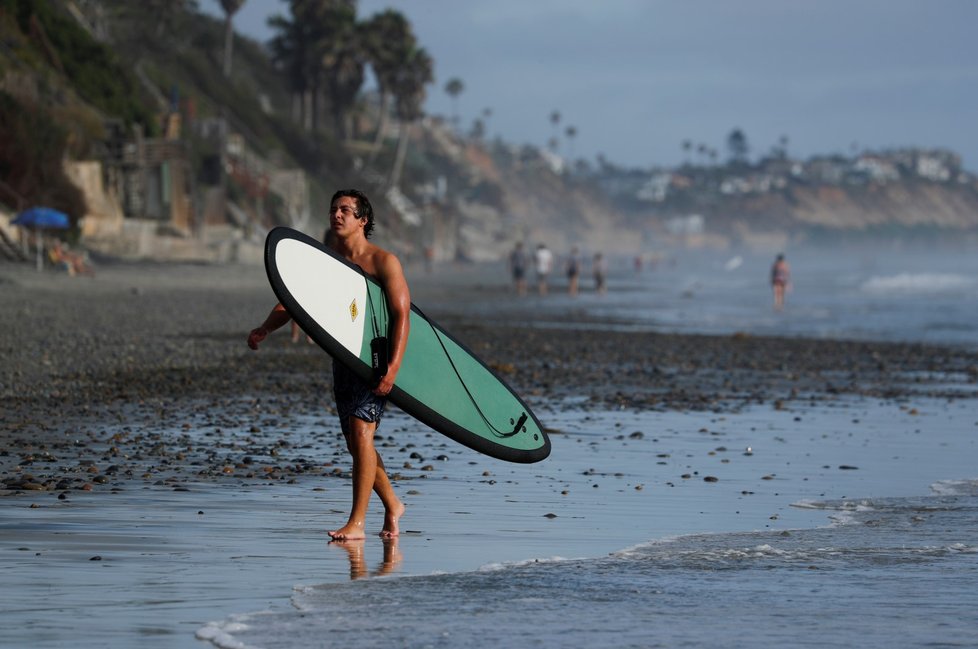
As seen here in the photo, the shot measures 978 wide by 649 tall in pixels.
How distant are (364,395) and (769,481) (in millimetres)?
3176

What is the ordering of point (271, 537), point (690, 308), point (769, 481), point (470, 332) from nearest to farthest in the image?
point (271, 537)
point (769, 481)
point (470, 332)
point (690, 308)

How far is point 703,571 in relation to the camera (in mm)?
5914

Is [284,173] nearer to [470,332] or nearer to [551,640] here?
[470,332]

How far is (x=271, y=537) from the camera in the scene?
258 inches

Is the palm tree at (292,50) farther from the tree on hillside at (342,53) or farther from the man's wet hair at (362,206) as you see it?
the man's wet hair at (362,206)

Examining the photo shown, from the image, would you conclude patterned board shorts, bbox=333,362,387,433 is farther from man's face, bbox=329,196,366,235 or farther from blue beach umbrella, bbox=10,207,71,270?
blue beach umbrella, bbox=10,207,71,270

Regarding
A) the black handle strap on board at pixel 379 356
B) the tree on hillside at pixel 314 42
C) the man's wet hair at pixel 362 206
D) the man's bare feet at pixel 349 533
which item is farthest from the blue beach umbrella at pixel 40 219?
the tree on hillside at pixel 314 42

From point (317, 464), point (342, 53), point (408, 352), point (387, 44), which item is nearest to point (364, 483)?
point (408, 352)

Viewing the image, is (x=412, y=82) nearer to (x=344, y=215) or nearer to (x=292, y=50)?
(x=292, y=50)

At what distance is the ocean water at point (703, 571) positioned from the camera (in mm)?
4785

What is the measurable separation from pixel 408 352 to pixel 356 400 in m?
0.53

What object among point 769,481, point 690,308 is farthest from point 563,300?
point 769,481

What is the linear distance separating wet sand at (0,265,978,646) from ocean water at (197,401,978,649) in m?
0.06

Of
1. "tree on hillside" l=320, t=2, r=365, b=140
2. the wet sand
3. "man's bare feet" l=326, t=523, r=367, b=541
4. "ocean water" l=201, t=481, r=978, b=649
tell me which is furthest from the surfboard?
"tree on hillside" l=320, t=2, r=365, b=140
